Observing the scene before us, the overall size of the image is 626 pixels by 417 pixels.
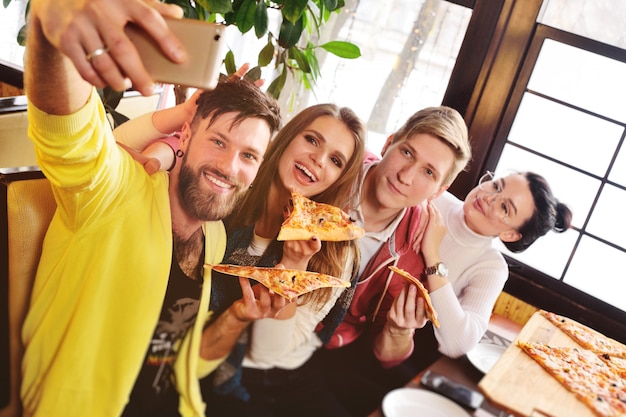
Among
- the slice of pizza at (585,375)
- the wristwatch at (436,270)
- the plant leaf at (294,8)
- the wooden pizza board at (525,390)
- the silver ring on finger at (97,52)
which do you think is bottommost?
→ the wooden pizza board at (525,390)

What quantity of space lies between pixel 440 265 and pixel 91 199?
1.01 metres

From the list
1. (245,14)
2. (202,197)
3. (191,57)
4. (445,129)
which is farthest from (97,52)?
(445,129)

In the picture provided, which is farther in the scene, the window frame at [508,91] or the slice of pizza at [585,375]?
the window frame at [508,91]

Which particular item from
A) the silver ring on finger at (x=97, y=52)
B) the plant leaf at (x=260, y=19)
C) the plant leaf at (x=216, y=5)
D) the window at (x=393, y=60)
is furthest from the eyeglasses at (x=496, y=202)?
the silver ring on finger at (x=97, y=52)

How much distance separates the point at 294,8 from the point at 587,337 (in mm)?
1327

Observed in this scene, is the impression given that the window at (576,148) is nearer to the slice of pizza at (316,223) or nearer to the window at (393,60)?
the window at (393,60)

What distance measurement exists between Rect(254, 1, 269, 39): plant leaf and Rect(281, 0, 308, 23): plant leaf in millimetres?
66

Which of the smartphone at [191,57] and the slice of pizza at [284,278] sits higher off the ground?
the smartphone at [191,57]

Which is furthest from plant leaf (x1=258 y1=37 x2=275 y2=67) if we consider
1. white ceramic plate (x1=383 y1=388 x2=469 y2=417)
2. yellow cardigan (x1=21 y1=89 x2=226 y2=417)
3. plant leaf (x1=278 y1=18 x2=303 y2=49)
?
white ceramic plate (x1=383 y1=388 x2=469 y2=417)

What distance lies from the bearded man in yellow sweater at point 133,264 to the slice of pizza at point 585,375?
0.80 metres

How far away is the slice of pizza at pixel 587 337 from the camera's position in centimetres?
187

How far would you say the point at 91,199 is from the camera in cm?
130

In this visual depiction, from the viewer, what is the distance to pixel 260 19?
1.65 meters

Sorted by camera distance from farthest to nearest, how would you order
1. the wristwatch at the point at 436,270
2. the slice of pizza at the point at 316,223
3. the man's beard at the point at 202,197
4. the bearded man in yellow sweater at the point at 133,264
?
the wristwatch at the point at 436,270
the slice of pizza at the point at 316,223
the man's beard at the point at 202,197
the bearded man in yellow sweater at the point at 133,264
